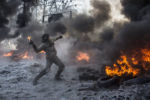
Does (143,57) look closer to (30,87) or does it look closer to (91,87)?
(91,87)

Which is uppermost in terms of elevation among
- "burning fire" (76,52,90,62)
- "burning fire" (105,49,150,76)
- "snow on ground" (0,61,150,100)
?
"burning fire" (76,52,90,62)

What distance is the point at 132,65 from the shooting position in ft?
25.4

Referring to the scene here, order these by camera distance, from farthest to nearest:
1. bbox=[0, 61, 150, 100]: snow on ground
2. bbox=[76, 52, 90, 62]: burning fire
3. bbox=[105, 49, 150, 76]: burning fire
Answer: bbox=[76, 52, 90, 62]: burning fire, bbox=[105, 49, 150, 76]: burning fire, bbox=[0, 61, 150, 100]: snow on ground

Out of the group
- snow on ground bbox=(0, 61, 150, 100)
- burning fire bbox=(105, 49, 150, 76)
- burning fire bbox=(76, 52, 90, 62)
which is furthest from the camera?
burning fire bbox=(76, 52, 90, 62)

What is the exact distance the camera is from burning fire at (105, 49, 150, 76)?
23.2 feet

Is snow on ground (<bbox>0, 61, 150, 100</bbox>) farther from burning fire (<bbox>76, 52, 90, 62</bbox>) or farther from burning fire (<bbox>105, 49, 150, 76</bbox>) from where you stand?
burning fire (<bbox>76, 52, 90, 62</bbox>)

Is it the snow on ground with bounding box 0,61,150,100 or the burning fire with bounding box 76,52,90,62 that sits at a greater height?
the burning fire with bounding box 76,52,90,62

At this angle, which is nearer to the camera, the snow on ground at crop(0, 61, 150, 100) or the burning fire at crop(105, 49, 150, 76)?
the snow on ground at crop(0, 61, 150, 100)

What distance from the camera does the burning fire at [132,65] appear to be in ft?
23.2

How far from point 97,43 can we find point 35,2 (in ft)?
34.5

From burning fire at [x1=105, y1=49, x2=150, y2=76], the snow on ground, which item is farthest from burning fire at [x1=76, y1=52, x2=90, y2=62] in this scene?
the snow on ground

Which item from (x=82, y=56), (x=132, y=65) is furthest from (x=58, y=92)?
(x=82, y=56)

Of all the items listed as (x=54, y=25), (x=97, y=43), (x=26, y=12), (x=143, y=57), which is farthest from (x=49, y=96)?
(x=26, y=12)

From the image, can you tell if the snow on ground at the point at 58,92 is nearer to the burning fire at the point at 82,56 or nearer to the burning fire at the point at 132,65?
the burning fire at the point at 132,65
